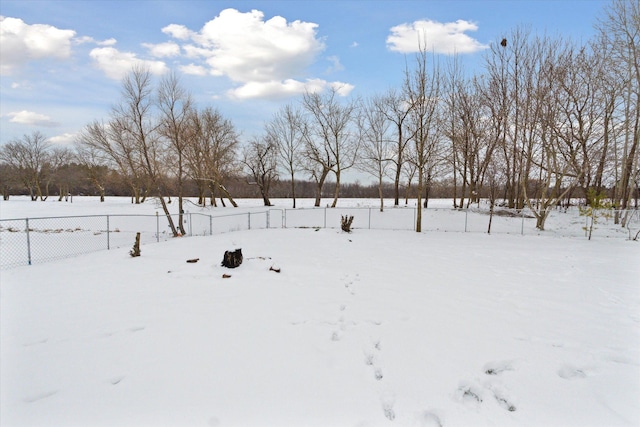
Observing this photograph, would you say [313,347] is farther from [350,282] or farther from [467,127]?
[467,127]

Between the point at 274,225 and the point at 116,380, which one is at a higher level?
the point at 116,380

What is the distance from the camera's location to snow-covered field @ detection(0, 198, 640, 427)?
2.71 metres

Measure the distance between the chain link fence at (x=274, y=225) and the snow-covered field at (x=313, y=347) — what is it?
9.00 m

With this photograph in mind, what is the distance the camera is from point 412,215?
23.6 metres

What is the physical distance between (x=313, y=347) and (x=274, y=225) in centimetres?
1791

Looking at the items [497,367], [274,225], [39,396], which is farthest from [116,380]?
[274,225]

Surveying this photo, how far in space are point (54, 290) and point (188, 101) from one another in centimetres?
1454

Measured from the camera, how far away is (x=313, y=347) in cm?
378

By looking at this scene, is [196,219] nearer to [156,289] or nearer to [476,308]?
[156,289]

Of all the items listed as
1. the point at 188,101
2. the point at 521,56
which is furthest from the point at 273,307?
the point at 521,56

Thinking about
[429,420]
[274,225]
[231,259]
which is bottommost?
[274,225]

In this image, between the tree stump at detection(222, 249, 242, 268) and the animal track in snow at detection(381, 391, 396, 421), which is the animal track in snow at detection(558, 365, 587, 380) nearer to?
the animal track in snow at detection(381, 391, 396, 421)

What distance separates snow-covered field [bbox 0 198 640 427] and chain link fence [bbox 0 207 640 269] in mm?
8999

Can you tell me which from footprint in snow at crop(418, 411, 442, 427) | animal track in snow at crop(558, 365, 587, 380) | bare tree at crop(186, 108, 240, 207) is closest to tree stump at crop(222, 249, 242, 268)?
footprint in snow at crop(418, 411, 442, 427)
